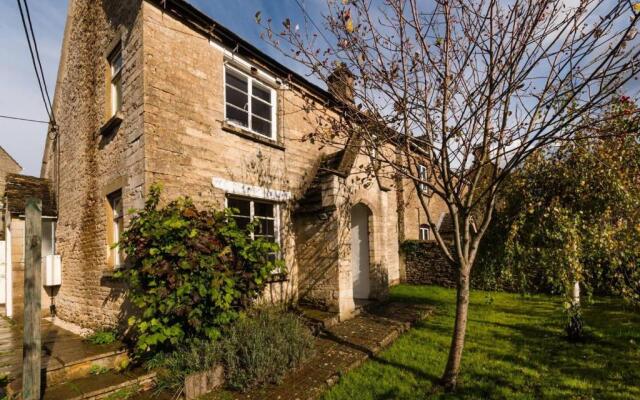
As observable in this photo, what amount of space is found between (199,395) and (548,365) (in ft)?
17.3

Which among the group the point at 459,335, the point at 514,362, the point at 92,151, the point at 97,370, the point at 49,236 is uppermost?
the point at 92,151

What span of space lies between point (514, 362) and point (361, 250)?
494 cm

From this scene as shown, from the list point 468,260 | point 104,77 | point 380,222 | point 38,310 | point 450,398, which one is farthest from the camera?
point 380,222

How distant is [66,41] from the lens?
9562mm

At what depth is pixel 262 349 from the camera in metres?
4.62

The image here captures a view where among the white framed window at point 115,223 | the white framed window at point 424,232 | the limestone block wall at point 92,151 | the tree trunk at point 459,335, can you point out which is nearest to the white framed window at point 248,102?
the limestone block wall at point 92,151

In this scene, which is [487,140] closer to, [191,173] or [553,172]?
[553,172]

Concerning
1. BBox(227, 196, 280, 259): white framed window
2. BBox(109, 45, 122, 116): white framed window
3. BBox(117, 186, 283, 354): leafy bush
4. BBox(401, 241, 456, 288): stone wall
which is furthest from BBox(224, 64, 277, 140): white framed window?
BBox(401, 241, 456, 288): stone wall

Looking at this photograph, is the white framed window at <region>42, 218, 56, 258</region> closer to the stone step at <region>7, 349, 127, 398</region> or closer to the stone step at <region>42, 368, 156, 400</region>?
the stone step at <region>7, 349, 127, 398</region>

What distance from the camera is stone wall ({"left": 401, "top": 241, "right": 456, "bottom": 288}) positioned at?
1309 centimetres

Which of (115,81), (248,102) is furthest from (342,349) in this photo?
(115,81)

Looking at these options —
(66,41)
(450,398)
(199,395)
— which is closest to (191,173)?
(199,395)

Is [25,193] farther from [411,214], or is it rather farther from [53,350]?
[411,214]

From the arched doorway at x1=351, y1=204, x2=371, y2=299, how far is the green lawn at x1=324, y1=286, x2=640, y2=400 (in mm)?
2237
